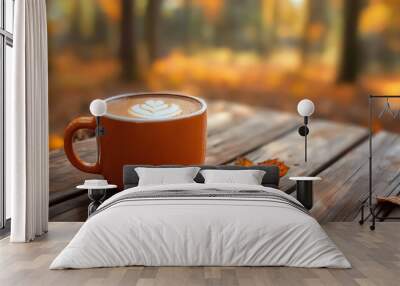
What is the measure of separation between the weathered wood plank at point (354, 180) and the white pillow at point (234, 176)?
97cm

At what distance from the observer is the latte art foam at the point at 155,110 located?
6.61 metres

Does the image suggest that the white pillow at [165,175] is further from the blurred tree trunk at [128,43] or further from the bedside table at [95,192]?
the blurred tree trunk at [128,43]

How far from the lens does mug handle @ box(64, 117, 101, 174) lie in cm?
640

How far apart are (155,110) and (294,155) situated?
157cm

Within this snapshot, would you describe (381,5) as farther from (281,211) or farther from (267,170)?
(281,211)

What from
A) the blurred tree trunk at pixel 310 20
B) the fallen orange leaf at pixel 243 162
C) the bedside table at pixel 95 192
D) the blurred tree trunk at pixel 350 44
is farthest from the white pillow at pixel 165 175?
the blurred tree trunk at pixel 350 44

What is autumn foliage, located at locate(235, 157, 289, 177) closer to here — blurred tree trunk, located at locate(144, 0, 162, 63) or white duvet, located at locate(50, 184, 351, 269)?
blurred tree trunk, located at locate(144, 0, 162, 63)

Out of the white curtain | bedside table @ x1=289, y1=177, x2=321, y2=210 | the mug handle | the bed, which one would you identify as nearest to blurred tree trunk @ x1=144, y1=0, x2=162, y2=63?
the mug handle

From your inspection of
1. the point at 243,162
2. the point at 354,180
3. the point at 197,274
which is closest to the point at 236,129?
the point at 243,162

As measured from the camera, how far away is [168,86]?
6992 millimetres

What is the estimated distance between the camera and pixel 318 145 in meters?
7.01

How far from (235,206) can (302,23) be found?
3.15m

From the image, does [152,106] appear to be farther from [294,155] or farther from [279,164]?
[294,155]

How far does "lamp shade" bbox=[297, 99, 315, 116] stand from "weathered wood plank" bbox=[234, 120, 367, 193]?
456 millimetres
